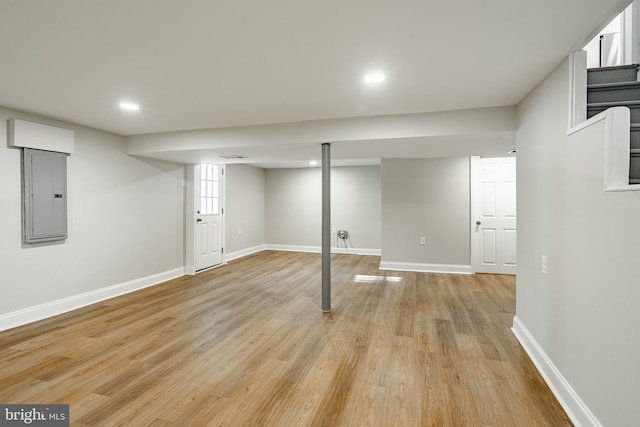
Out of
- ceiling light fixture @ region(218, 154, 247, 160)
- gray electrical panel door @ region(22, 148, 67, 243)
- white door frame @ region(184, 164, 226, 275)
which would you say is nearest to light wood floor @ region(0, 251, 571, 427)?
gray electrical panel door @ region(22, 148, 67, 243)

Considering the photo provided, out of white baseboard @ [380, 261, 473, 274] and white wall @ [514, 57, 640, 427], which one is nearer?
white wall @ [514, 57, 640, 427]

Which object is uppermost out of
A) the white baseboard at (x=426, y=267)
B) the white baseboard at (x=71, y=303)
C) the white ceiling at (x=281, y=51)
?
the white ceiling at (x=281, y=51)

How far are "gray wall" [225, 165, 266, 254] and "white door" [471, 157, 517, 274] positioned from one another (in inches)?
195

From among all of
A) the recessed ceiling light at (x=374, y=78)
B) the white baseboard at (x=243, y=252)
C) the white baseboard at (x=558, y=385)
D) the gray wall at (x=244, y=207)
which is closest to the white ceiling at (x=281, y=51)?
the recessed ceiling light at (x=374, y=78)

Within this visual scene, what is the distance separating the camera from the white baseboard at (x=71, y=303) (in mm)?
3282

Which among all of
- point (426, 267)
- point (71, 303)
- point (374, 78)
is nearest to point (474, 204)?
point (426, 267)

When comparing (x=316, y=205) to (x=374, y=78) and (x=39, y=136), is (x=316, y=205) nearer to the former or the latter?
(x=39, y=136)

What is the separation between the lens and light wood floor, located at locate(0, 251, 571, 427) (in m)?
1.95

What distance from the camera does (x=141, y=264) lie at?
482cm

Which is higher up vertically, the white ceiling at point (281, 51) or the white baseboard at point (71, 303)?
the white ceiling at point (281, 51)

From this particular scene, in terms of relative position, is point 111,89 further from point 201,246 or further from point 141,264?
point 201,246

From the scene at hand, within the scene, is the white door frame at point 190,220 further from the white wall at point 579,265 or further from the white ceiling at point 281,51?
the white wall at point 579,265

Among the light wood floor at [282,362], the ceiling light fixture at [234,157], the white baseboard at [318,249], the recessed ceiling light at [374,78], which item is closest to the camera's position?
the light wood floor at [282,362]

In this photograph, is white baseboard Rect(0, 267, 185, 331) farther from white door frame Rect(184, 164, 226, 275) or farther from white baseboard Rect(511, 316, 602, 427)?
white baseboard Rect(511, 316, 602, 427)
